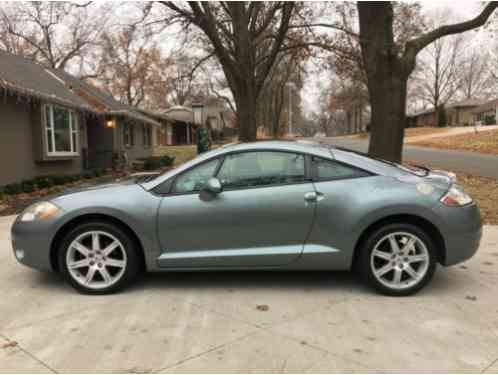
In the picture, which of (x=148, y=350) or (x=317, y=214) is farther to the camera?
(x=317, y=214)

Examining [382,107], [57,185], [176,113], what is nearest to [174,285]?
[382,107]

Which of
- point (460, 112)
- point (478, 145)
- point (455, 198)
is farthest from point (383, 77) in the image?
point (460, 112)

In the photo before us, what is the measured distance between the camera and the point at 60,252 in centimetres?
383

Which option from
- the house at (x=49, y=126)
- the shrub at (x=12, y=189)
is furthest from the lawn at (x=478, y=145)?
the shrub at (x=12, y=189)

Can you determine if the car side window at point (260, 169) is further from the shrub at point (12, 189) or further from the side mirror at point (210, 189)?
the shrub at point (12, 189)

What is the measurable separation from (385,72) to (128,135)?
14.7 meters

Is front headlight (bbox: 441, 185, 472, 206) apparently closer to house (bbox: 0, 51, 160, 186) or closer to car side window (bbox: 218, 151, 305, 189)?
car side window (bbox: 218, 151, 305, 189)

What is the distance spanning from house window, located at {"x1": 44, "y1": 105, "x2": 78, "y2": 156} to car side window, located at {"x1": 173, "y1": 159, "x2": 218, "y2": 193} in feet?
34.9

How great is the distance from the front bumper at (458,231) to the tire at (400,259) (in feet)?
0.50

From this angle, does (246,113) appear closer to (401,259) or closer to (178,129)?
(401,259)

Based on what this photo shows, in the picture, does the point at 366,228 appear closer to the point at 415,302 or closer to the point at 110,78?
the point at 415,302

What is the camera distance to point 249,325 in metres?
3.20

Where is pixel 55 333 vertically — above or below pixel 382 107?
below

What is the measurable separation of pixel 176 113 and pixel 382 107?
37.7 metres
